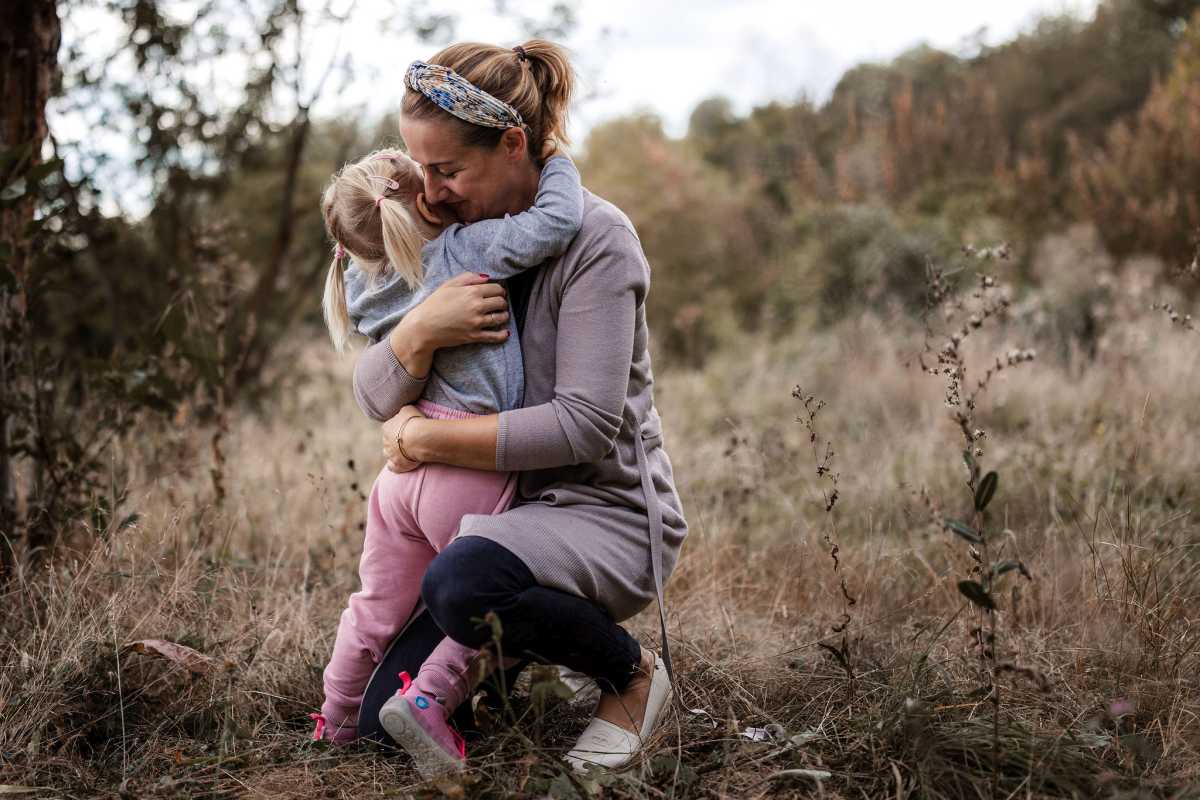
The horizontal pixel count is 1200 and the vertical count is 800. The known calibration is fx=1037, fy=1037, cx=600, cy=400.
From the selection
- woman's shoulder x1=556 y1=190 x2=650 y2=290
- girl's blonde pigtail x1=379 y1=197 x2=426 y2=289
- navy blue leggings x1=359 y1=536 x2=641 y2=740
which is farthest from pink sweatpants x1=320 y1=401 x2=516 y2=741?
woman's shoulder x1=556 y1=190 x2=650 y2=290

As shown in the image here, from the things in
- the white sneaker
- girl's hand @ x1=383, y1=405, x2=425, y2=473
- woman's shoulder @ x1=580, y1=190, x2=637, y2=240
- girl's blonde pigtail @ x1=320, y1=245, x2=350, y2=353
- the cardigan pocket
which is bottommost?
the white sneaker

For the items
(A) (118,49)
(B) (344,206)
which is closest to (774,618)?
(B) (344,206)

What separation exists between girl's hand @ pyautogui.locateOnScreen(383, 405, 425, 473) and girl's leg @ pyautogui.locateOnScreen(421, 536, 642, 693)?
10.1 inches

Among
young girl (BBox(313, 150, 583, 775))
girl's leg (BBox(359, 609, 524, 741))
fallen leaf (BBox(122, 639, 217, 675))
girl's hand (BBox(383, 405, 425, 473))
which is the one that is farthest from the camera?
fallen leaf (BBox(122, 639, 217, 675))

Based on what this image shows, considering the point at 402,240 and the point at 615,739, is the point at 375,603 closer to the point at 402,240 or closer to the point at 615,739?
the point at 615,739

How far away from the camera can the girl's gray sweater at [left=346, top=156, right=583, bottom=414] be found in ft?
7.26

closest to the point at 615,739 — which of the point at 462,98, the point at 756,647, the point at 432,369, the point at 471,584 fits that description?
the point at 471,584

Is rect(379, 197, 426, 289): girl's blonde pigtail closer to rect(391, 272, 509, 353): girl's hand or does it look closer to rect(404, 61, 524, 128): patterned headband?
rect(391, 272, 509, 353): girl's hand

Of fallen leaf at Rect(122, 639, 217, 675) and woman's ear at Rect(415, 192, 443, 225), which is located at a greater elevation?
woman's ear at Rect(415, 192, 443, 225)

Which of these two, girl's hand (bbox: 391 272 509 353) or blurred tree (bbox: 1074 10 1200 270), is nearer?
girl's hand (bbox: 391 272 509 353)

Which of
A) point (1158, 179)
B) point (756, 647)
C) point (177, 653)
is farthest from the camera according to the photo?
point (1158, 179)

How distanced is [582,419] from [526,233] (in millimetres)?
413

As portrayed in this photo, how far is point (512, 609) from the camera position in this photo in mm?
2148

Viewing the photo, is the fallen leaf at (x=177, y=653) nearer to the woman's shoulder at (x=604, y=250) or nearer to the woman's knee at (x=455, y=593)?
the woman's knee at (x=455, y=593)
